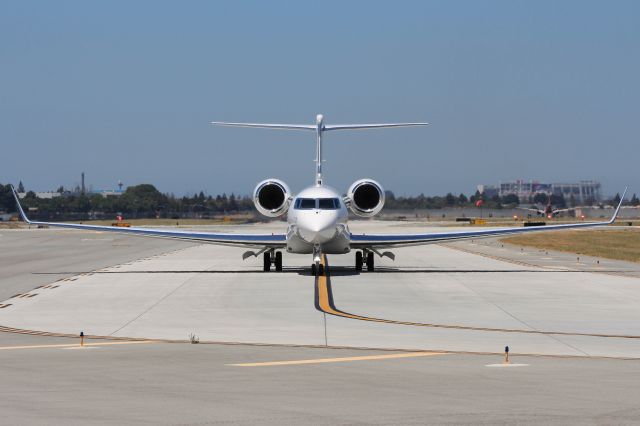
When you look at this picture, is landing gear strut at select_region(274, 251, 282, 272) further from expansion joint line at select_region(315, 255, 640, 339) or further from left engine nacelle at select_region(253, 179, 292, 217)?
expansion joint line at select_region(315, 255, 640, 339)

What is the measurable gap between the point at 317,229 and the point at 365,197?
14.1 ft

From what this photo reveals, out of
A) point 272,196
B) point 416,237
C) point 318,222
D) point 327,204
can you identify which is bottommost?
point 416,237

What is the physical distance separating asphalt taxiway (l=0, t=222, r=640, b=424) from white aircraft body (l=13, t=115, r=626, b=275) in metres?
1.40

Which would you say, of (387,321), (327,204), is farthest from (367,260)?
(387,321)

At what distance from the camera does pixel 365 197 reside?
3797cm

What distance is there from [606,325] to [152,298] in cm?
1177

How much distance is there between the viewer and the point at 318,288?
30.2 meters

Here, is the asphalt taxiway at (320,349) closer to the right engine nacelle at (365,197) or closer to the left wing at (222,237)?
the left wing at (222,237)

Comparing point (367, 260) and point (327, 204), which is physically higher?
point (327, 204)

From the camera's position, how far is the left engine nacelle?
3772 cm

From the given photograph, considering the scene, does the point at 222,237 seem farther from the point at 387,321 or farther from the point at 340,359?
the point at 340,359

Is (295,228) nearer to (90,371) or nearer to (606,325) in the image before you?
(606,325)

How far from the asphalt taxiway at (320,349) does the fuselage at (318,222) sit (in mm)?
1297

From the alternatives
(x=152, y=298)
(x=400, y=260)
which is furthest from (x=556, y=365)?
(x=400, y=260)
